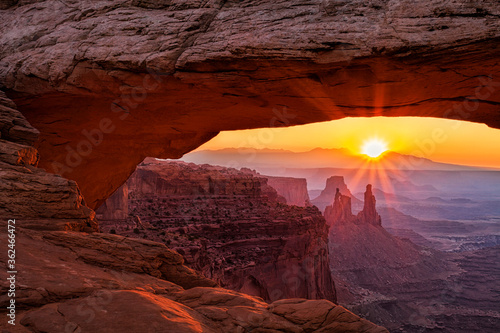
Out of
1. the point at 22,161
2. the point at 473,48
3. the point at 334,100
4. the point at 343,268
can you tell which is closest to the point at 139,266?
the point at 22,161

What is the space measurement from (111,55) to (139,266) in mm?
5920

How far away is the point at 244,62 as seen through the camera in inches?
346

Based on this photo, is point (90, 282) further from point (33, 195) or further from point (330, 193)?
point (330, 193)

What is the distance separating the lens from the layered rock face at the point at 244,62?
7.60m

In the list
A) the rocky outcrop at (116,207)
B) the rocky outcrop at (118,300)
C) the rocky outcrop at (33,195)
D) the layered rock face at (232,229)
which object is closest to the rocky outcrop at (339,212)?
the layered rock face at (232,229)

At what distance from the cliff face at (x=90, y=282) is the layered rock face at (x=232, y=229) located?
1223cm

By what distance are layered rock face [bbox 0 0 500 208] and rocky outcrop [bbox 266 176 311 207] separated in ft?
294

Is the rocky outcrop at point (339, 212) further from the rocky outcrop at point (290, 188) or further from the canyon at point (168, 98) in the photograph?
the canyon at point (168, 98)

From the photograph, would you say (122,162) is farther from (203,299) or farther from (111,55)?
(203,299)

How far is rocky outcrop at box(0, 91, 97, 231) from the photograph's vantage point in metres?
7.20

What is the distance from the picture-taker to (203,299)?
6.58 m

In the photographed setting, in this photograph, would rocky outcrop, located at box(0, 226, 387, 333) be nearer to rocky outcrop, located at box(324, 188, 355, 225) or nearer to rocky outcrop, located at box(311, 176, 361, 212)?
rocky outcrop, located at box(324, 188, 355, 225)

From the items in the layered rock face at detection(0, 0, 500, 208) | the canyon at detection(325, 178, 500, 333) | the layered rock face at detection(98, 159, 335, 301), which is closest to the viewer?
the layered rock face at detection(0, 0, 500, 208)

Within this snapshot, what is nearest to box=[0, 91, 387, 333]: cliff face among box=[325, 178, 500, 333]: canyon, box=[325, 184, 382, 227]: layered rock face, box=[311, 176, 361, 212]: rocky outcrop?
box=[325, 178, 500, 333]: canyon
